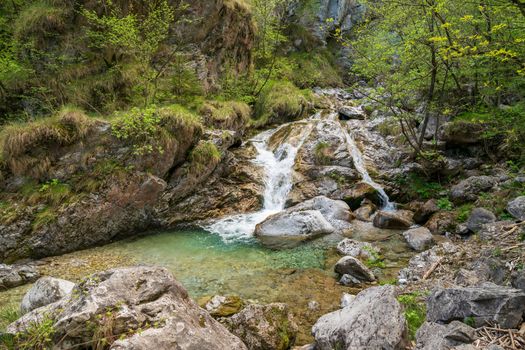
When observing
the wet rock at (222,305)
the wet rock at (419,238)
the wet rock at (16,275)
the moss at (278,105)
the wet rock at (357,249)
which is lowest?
the wet rock at (16,275)

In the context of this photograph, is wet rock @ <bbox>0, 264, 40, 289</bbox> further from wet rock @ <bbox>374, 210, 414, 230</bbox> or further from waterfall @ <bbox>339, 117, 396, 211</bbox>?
waterfall @ <bbox>339, 117, 396, 211</bbox>

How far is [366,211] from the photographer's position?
12102 mm

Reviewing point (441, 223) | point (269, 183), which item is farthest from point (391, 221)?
point (269, 183)

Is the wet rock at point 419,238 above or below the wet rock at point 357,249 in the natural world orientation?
above

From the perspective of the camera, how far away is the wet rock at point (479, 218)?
9.27 metres

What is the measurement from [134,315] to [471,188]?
11.0 m

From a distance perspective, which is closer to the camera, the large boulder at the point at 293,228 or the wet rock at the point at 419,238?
the wet rock at the point at 419,238

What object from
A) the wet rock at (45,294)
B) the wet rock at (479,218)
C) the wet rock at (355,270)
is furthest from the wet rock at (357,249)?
the wet rock at (45,294)

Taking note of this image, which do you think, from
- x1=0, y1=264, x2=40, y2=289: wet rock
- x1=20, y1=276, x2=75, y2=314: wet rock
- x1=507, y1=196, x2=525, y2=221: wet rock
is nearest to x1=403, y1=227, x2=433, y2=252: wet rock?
x1=507, y1=196, x2=525, y2=221: wet rock

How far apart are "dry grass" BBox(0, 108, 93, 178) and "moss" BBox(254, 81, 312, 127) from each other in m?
9.58

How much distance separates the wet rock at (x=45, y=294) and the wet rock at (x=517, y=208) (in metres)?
9.43

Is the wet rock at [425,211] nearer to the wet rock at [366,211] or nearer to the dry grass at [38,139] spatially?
the wet rock at [366,211]

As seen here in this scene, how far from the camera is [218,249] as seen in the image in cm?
962

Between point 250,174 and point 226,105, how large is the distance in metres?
3.36
